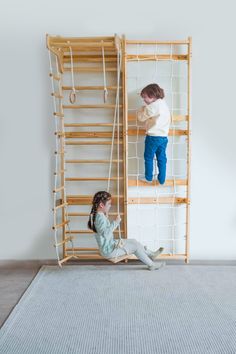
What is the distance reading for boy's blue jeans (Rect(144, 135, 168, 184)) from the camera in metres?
4.15

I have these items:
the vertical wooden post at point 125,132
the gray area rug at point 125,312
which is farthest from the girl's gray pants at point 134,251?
the vertical wooden post at point 125,132

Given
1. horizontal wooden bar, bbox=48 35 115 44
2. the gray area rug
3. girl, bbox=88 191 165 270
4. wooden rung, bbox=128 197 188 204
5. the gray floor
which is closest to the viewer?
the gray area rug

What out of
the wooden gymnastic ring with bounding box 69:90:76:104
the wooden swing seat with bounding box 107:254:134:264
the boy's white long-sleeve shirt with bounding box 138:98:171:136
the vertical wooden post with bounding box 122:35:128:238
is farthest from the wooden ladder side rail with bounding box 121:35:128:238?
the wooden gymnastic ring with bounding box 69:90:76:104

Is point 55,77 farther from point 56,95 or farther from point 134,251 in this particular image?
point 134,251

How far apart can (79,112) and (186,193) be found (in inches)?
56.3

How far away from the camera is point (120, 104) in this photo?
14.5 ft

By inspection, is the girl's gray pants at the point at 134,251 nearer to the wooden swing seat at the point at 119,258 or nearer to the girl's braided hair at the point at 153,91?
the wooden swing seat at the point at 119,258

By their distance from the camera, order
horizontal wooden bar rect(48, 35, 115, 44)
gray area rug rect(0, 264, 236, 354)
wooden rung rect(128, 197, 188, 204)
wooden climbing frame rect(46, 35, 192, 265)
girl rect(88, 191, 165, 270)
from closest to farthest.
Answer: gray area rug rect(0, 264, 236, 354) < horizontal wooden bar rect(48, 35, 115, 44) < girl rect(88, 191, 165, 270) < wooden climbing frame rect(46, 35, 192, 265) < wooden rung rect(128, 197, 188, 204)

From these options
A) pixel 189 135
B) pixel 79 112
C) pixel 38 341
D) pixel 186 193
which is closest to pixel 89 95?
pixel 79 112

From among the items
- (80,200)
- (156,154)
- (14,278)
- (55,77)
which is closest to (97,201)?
(80,200)

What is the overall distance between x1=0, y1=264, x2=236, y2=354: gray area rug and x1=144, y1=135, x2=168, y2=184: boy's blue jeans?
3.25 feet

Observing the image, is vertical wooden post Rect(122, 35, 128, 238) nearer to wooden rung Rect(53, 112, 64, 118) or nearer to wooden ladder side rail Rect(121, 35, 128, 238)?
wooden ladder side rail Rect(121, 35, 128, 238)

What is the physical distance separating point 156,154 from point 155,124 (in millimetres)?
320

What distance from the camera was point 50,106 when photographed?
175 inches
